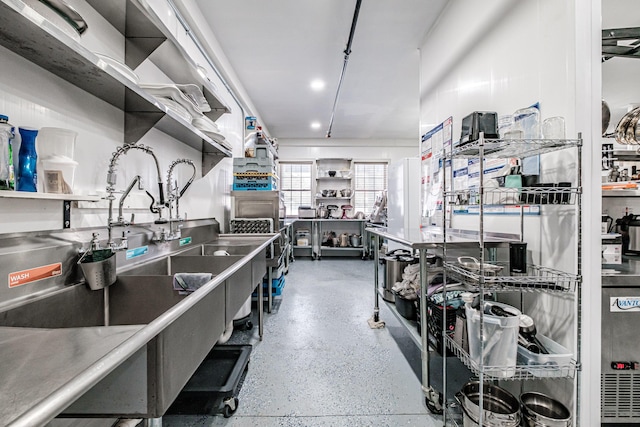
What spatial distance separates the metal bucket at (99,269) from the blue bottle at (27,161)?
1.11 ft

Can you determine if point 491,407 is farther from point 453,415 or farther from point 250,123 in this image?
point 250,123

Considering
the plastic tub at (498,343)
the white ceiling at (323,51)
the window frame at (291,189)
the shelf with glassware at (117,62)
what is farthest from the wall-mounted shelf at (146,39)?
the window frame at (291,189)

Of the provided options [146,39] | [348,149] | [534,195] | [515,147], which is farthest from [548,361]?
[348,149]

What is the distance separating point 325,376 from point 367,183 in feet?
19.1

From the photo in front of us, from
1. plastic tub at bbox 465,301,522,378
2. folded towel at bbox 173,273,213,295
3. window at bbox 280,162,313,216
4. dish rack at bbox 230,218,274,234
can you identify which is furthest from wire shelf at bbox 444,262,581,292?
window at bbox 280,162,313,216

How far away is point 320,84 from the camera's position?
3.99m

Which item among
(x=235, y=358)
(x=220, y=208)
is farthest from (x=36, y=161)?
(x=220, y=208)

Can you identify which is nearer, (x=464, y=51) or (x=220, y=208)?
(x=464, y=51)

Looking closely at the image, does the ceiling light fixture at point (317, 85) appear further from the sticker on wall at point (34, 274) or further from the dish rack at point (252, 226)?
the sticker on wall at point (34, 274)

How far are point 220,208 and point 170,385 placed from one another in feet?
8.64

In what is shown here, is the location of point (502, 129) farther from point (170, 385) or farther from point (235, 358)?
point (235, 358)

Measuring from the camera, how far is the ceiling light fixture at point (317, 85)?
153 inches

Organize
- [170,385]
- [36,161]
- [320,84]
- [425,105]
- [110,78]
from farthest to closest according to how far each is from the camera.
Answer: [320,84] → [425,105] → [110,78] → [36,161] → [170,385]

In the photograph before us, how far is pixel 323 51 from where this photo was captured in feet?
10.4
